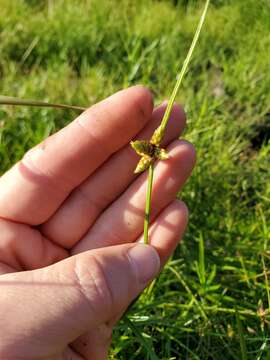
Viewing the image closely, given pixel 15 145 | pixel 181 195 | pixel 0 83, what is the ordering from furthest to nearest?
pixel 0 83 < pixel 15 145 < pixel 181 195

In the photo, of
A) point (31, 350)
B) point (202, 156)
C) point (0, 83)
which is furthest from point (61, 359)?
point (0, 83)

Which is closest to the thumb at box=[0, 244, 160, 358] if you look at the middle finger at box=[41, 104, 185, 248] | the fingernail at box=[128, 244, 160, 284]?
Result: the fingernail at box=[128, 244, 160, 284]

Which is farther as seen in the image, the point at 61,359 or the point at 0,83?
the point at 0,83

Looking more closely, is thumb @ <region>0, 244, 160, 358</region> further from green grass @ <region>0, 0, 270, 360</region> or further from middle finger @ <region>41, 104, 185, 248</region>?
middle finger @ <region>41, 104, 185, 248</region>

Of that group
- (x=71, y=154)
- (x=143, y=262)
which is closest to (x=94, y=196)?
(x=71, y=154)

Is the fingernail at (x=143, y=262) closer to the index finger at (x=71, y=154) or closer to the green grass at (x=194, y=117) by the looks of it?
the green grass at (x=194, y=117)

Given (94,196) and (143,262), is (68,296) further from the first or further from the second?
(94,196)

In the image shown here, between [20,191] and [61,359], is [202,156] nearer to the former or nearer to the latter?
[20,191]

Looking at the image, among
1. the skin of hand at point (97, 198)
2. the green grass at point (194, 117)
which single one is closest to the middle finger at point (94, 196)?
the skin of hand at point (97, 198)
